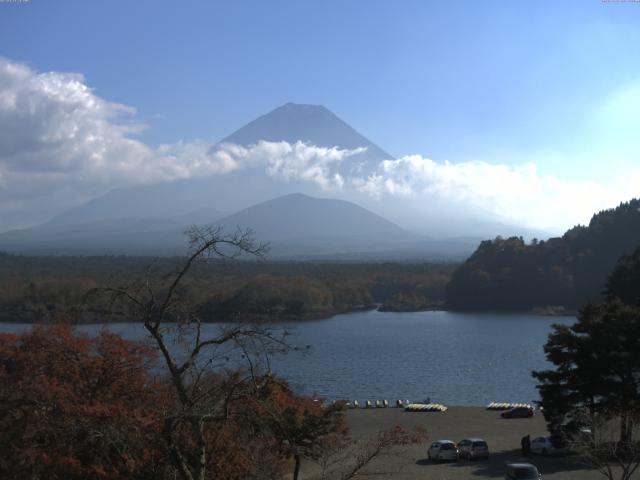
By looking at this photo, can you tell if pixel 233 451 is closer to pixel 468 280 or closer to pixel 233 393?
pixel 233 393

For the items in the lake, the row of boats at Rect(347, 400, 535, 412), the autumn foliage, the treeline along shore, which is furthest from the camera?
the treeline along shore

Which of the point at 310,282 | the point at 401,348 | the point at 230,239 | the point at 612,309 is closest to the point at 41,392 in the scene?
the point at 230,239

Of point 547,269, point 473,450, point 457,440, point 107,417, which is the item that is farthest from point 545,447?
point 547,269

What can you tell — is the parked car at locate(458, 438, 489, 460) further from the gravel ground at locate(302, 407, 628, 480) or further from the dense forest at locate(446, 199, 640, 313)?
the dense forest at locate(446, 199, 640, 313)

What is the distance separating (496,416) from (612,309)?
4887mm

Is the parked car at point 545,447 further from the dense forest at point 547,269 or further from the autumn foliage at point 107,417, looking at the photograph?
the dense forest at point 547,269

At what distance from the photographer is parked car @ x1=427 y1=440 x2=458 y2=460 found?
11.2 m

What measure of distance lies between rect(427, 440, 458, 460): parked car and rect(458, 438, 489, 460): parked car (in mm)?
164

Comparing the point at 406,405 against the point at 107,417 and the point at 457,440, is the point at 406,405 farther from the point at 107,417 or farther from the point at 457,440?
the point at 107,417

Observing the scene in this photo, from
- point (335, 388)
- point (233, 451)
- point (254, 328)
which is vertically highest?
point (254, 328)

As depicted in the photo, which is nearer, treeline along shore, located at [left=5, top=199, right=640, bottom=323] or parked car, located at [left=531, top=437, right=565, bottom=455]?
parked car, located at [left=531, top=437, right=565, bottom=455]

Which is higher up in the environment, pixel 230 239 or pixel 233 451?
pixel 230 239

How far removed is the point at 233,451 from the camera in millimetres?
6020

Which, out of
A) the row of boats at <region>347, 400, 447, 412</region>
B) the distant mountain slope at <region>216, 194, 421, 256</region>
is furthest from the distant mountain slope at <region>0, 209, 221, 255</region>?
the row of boats at <region>347, 400, 447, 412</region>
